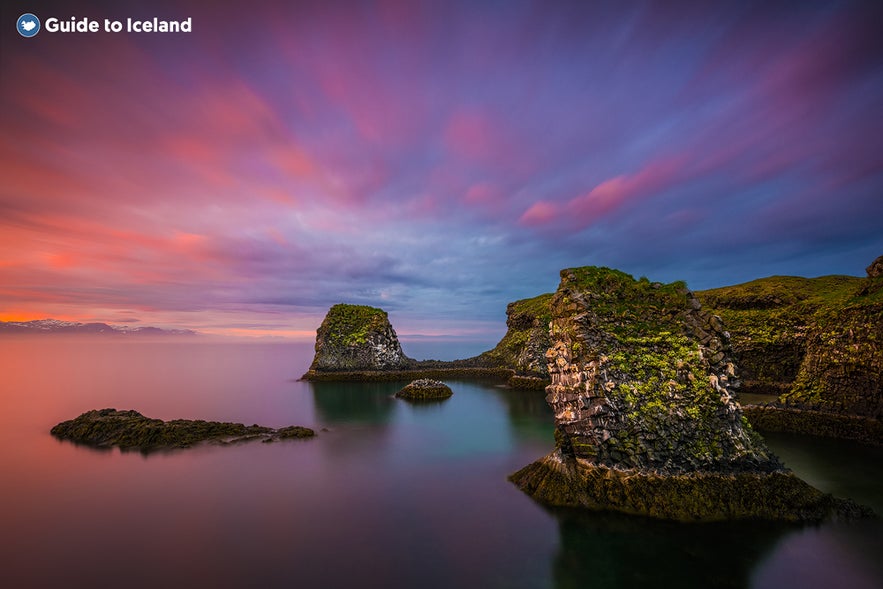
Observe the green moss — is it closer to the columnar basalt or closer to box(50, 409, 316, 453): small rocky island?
the columnar basalt

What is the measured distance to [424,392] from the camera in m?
45.3

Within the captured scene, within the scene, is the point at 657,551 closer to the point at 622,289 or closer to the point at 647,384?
the point at 647,384

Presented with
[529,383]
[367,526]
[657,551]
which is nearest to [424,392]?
[529,383]

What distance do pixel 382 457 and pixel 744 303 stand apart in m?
46.2

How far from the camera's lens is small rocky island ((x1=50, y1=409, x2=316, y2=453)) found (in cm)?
2442

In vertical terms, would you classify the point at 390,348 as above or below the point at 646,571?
above

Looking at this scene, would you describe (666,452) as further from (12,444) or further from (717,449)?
(12,444)

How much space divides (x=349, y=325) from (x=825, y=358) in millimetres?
58201

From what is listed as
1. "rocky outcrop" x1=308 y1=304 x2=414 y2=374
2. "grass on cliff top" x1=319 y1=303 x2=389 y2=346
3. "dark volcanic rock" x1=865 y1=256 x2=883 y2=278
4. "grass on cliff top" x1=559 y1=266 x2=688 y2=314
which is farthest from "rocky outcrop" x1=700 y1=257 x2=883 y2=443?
"grass on cliff top" x1=319 y1=303 x2=389 y2=346

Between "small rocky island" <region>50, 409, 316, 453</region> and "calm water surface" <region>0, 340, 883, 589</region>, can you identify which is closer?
"calm water surface" <region>0, 340, 883, 589</region>

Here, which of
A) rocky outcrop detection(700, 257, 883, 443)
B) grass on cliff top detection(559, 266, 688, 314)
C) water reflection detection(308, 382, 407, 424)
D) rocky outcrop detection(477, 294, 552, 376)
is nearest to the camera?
grass on cliff top detection(559, 266, 688, 314)

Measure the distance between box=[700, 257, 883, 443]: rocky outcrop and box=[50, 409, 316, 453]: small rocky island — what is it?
3523 centimetres

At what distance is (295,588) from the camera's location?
1051cm

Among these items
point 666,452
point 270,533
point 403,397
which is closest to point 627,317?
point 666,452
